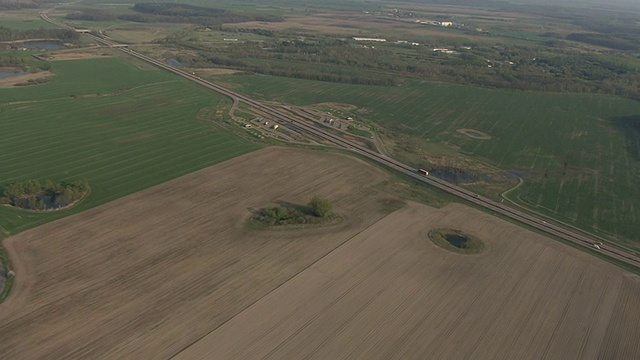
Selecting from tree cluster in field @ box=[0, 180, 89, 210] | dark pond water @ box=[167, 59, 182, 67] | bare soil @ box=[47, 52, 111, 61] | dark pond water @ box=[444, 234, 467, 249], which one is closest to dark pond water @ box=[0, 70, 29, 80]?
bare soil @ box=[47, 52, 111, 61]

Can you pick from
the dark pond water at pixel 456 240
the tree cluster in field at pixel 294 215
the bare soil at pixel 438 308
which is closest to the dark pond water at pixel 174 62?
the tree cluster in field at pixel 294 215

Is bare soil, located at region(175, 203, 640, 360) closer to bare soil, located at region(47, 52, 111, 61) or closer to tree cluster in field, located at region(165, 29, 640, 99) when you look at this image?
tree cluster in field, located at region(165, 29, 640, 99)

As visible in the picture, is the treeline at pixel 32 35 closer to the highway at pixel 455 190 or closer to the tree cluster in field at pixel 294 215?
the highway at pixel 455 190

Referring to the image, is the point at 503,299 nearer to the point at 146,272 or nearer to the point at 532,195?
the point at 532,195

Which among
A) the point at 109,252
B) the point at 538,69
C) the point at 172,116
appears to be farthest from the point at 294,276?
the point at 538,69

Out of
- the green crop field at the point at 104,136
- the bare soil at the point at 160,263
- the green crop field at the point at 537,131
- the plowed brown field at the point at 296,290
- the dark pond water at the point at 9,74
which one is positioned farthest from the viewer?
the dark pond water at the point at 9,74
